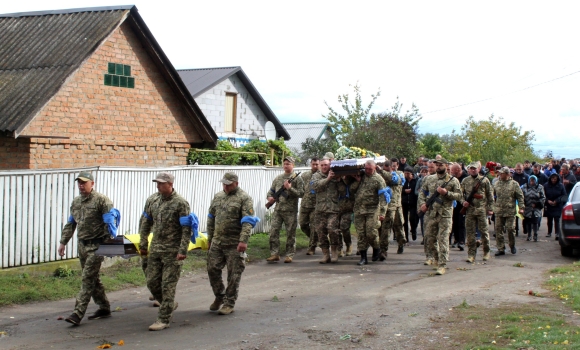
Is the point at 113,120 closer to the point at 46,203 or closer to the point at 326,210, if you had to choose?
the point at 46,203

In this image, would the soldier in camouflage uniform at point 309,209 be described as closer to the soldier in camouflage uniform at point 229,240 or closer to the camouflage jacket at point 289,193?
the camouflage jacket at point 289,193

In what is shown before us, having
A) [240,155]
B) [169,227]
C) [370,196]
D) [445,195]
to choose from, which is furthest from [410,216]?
[169,227]

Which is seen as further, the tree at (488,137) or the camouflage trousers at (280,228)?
the tree at (488,137)

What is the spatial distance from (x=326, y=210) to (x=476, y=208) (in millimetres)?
3178

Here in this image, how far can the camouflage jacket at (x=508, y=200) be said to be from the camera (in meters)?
15.7

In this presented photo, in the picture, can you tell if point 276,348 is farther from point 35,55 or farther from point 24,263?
point 35,55

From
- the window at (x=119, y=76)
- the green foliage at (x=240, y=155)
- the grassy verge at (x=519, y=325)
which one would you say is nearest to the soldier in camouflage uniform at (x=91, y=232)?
the grassy verge at (x=519, y=325)

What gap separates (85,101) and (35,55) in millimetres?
1822

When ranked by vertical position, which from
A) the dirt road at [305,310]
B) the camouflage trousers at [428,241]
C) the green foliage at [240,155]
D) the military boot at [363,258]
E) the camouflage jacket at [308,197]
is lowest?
the dirt road at [305,310]

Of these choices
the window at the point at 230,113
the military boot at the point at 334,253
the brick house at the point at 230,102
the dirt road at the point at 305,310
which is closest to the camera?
the dirt road at the point at 305,310

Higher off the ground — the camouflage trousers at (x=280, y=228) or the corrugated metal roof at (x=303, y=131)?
the corrugated metal roof at (x=303, y=131)

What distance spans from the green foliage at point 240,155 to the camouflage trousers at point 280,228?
7.26 meters

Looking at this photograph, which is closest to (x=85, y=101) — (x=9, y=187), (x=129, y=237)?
(x=9, y=187)

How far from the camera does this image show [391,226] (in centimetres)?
1530
